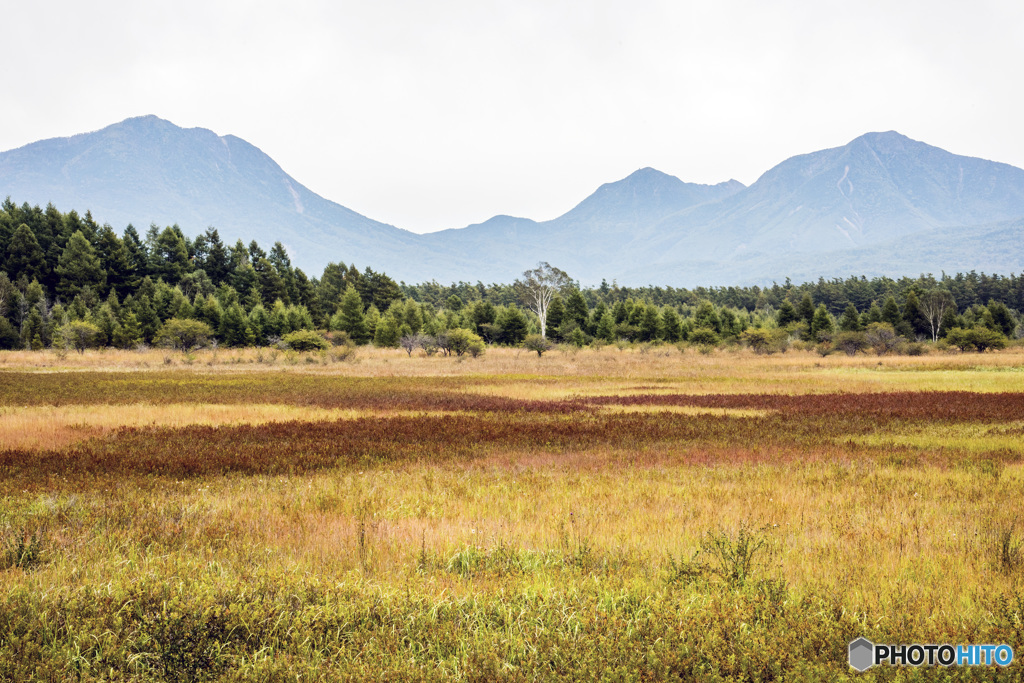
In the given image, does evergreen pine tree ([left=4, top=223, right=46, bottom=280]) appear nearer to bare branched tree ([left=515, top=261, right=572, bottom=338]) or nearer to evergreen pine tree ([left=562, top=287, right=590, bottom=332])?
bare branched tree ([left=515, top=261, right=572, bottom=338])

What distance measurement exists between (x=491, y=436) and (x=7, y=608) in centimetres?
1251

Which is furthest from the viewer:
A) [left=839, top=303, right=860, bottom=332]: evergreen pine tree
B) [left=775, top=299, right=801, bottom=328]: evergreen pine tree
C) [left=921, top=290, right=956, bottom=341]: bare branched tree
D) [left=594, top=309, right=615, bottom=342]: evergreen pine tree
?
[left=594, top=309, right=615, bottom=342]: evergreen pine tree

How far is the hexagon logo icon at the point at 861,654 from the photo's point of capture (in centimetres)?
427

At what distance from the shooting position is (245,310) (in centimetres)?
9856

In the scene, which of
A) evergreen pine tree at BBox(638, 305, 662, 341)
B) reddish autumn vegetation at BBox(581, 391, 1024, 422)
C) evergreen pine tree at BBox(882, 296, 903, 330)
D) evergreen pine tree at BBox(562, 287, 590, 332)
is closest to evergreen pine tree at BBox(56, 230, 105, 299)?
evergreen pine tree at BBox(562, 287, 590, 332)

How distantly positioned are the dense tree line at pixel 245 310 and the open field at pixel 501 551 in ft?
183

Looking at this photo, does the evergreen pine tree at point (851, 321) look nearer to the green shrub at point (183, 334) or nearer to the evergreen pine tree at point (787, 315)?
the evergreen pine tree at point (787, 315)

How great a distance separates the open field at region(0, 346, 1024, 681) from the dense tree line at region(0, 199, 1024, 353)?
183 ft

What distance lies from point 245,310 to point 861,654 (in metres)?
106

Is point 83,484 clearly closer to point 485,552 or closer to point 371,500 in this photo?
point 371,500

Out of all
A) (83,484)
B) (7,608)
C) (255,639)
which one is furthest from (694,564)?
(83,484)

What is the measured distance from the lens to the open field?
4.50 m

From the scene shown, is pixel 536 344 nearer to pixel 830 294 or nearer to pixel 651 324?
pixel 651 324

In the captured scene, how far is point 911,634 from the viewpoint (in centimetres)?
473
